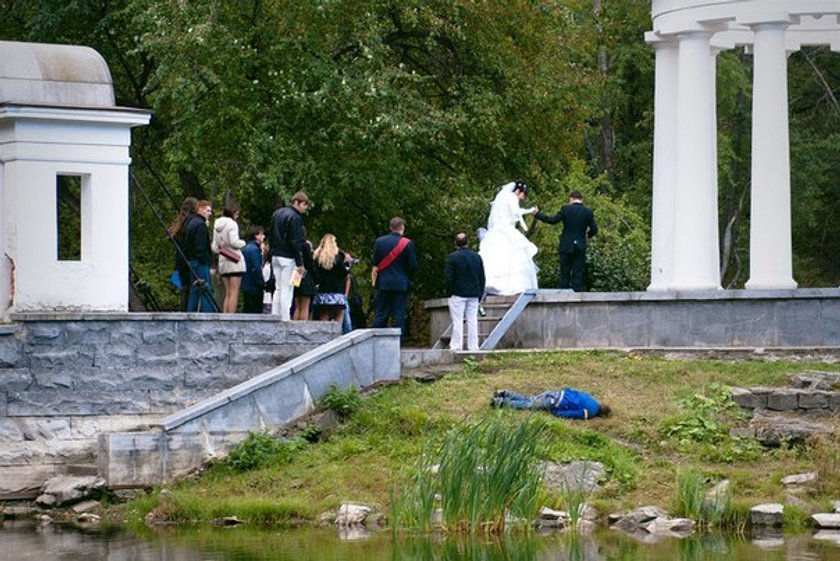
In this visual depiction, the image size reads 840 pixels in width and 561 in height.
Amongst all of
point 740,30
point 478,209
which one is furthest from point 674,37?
point 478,209

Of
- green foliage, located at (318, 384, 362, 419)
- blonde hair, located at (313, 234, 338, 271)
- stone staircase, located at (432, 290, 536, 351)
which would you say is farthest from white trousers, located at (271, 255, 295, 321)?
stone staircase, located at (432, 290, 536, 351)

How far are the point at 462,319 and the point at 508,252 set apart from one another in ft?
9.44

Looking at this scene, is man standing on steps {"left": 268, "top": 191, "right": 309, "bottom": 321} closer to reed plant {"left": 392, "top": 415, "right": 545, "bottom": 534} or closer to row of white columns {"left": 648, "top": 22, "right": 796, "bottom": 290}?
reed plant {"left": 392, "top": 415, "right": 545, "bottom": 534}

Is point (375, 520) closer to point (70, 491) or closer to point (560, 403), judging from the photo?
point (560, 403)

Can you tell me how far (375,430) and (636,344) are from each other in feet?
18.2

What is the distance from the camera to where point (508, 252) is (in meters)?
31.3

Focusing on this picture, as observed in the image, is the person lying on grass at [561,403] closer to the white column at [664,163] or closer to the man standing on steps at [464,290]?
the man standing on steps at [464,290]

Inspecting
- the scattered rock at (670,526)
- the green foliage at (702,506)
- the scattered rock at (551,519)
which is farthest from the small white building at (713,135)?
the scattered rock at (551,519)

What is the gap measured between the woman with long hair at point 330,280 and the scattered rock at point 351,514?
236 inches

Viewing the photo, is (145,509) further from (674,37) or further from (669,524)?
(674,37)

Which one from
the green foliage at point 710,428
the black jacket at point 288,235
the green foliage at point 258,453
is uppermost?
the black jacket at point 288,235

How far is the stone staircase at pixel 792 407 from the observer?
24.3m

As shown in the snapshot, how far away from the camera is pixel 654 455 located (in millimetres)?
24188

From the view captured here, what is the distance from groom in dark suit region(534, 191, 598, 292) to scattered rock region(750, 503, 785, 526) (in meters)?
9.21
